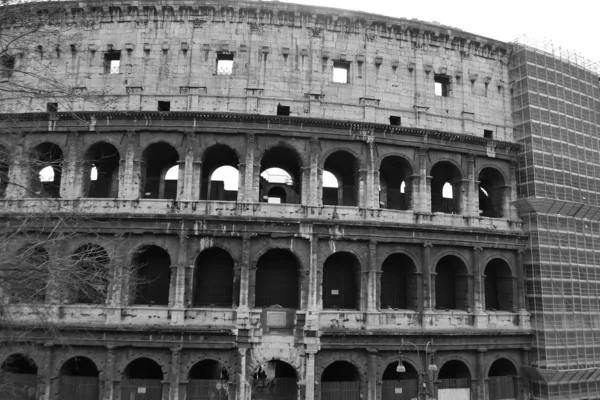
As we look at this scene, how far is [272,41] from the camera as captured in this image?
22672 mm

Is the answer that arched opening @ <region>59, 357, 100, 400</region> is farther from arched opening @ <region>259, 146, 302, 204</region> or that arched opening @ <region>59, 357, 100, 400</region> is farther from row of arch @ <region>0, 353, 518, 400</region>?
arched opening @ <region>259, 146, 302, 204</region>

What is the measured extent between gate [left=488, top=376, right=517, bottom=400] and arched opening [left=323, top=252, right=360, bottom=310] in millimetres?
7461

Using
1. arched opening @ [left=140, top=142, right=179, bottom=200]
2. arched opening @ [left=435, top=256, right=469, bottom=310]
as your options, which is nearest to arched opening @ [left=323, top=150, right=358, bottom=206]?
arched opening @ [left=435, top=256, right=469, bottom=310]

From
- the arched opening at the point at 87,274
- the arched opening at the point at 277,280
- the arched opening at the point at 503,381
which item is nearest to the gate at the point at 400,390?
the arched opening at the point at 503,381

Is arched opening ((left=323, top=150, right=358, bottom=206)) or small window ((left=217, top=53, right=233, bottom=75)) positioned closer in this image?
small window ((left=217, top=53, right=233, bottom=75))

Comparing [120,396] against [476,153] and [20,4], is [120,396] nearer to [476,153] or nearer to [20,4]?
[20,4]

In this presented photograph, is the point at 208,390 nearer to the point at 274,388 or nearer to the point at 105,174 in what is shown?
the point at 274,388

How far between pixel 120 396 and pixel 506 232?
18.9 meters

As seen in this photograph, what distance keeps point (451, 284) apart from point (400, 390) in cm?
585

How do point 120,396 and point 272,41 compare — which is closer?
point 120,396

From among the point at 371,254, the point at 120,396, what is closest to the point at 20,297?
the point at 120,396

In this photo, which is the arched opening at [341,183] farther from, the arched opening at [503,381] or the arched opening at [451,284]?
the arched opening at [503,381]

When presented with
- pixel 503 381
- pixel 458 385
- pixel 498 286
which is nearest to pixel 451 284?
pixel 498 286

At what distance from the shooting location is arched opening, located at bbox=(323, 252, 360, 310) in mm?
22016
